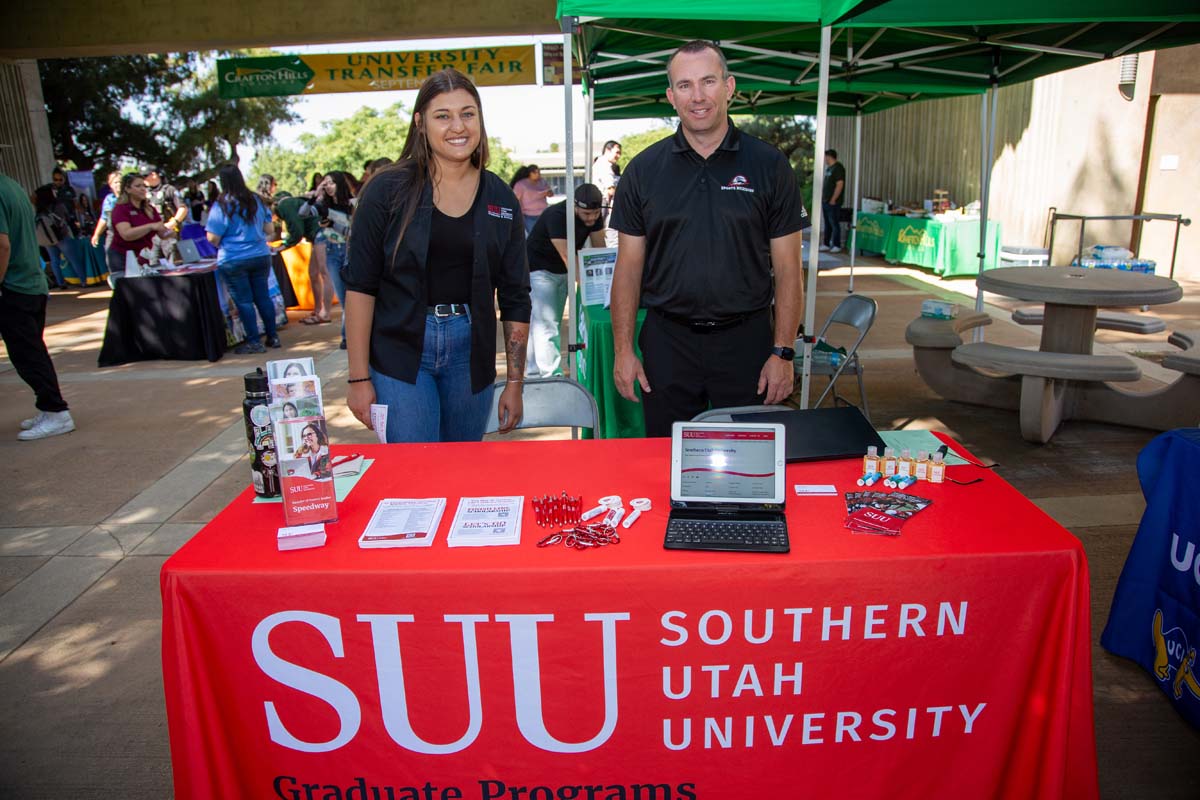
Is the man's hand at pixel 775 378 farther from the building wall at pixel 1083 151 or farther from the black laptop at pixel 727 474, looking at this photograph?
the building wall at pixel 1083 151

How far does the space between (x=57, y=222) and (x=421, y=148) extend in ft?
38.8

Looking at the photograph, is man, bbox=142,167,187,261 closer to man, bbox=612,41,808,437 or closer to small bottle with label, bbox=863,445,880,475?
man, bbox=612,41,808,437

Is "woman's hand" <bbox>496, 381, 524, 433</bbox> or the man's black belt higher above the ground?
the man's black belt

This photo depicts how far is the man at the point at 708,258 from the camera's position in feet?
8.86

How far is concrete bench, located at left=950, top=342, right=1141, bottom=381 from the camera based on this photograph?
14.0ft

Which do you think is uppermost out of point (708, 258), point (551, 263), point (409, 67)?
point (409, 67)

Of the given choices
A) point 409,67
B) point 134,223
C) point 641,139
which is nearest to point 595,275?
point 134,223

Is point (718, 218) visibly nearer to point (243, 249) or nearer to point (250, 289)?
point (243, 249)

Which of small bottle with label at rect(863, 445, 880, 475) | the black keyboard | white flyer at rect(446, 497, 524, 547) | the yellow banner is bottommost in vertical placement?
the black keyboard

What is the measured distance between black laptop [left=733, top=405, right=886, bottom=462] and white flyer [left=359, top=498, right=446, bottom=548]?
34.7 inches

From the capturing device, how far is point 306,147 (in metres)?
47.4

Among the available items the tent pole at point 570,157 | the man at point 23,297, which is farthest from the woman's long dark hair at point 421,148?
the man at point 23,297

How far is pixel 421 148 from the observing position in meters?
2.38

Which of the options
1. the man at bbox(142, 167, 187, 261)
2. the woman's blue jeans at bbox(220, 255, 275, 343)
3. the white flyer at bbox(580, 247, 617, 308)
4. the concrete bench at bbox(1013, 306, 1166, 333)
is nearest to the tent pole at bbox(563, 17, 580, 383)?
the white flyer at bbox(580, 247, 617, 308)
